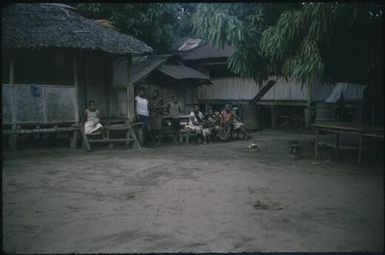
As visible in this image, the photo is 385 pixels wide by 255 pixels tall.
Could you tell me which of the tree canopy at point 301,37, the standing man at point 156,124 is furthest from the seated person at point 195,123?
the tree canopy at point 301,37

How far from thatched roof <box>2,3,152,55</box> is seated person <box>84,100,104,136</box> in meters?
1.78

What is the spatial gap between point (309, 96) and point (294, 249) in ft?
46.4

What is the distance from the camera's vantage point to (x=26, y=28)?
1131cm

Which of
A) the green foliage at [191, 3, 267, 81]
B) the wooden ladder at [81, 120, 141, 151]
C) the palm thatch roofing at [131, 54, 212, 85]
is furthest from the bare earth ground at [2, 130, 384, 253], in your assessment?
the palm thatch roofing at [131, 54, 212, 85]

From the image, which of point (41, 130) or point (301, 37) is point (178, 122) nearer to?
point (41, 130)

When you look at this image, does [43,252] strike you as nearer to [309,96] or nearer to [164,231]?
[164,231]

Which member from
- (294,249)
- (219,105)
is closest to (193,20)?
(294,249)

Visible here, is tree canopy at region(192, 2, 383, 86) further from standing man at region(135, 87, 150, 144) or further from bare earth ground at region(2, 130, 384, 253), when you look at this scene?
standing man at region(135, 87, 150, 144)

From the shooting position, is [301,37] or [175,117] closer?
[301,37]

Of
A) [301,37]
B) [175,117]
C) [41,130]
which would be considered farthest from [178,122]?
[301,37]

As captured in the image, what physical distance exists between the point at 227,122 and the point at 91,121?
4634mm

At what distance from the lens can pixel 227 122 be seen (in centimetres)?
1360

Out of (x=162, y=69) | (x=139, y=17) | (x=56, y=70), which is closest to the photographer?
(x=56, y=70)

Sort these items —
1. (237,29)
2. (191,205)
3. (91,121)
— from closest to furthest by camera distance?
(191,205), (237,29), (91,121)
